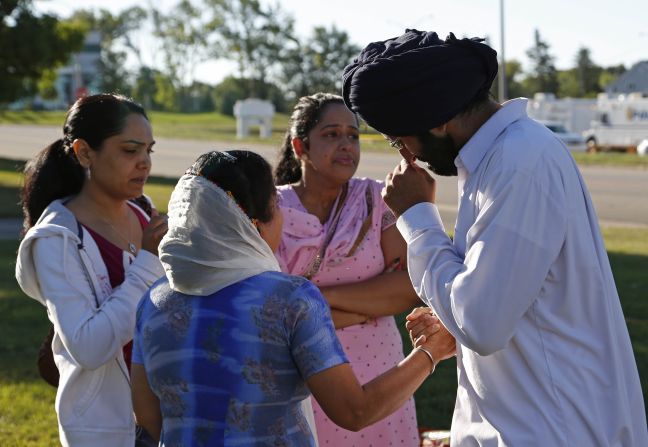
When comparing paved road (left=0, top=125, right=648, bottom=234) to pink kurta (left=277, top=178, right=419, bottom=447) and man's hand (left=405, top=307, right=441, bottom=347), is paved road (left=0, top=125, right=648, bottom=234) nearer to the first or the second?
pink kurta (left=277, top=178, right=419, bottom=447)

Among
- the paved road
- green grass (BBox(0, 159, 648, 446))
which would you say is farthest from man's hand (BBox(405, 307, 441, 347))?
the paved road

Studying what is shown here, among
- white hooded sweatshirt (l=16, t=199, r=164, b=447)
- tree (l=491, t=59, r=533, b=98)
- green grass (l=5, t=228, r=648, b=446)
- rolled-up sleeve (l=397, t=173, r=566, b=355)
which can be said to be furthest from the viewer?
tree (l=491, t=59, r=533, b=98)

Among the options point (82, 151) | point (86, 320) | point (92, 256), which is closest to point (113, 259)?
point (92, 256)

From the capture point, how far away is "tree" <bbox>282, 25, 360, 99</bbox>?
267ft

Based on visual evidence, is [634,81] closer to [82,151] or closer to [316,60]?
[316,60]

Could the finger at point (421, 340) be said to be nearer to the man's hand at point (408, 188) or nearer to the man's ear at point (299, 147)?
the man's hand at point (408, 188)

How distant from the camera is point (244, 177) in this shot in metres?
2.68

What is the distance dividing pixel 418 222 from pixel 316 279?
140cm

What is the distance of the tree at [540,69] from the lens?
106 m

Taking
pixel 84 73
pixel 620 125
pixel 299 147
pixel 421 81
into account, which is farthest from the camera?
pixel 84 73

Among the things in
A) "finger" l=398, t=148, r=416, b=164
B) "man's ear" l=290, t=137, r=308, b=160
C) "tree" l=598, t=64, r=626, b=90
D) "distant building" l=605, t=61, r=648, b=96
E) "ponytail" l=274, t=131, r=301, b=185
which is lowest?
"tree" l=598, t=64, r=626, b=90

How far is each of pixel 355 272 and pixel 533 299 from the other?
65.1 inches

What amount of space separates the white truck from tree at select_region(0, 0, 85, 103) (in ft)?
75.9

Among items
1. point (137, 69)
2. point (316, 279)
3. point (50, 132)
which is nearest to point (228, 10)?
point (137, 69)
